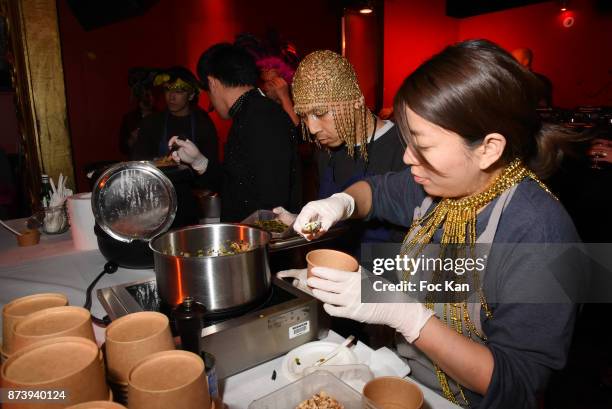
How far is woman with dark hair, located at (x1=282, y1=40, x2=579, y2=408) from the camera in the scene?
3.31ft

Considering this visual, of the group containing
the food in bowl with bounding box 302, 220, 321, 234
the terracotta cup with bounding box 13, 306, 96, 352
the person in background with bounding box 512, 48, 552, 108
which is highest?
the person in background with bounding box 512, 48, 552, 108

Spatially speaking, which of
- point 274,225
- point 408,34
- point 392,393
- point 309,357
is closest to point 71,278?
point 274,225

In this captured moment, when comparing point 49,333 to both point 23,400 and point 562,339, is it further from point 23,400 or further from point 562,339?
point 562,339

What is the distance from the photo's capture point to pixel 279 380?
1125mm

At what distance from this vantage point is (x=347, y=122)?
2113 mm

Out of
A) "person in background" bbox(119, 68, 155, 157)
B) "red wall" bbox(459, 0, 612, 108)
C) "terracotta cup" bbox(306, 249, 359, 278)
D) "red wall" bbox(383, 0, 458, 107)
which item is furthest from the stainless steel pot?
"red wall" bbox(459, 0, 612, 108)

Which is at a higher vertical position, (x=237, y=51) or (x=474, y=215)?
(x=237, y=51)

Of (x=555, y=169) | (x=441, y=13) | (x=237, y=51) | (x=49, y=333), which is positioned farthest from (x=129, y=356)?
(x=441, y=13)

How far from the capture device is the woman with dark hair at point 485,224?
1008 millimetres

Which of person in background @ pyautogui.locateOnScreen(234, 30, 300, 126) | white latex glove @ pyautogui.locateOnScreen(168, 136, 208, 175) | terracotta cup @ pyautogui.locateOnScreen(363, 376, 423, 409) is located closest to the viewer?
terracotta cup @ pyautogui.locateOnScreen(363, 376, 423, 409)

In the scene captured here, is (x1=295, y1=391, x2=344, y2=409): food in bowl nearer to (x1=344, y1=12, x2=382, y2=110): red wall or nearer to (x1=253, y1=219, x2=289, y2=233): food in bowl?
(x1=253, y1=219, x2=289, y2=233): food in bowl

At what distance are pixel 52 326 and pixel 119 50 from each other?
15.4 ft

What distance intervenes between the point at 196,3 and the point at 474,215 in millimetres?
5244

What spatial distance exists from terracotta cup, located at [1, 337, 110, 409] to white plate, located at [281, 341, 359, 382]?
0.53 meters
